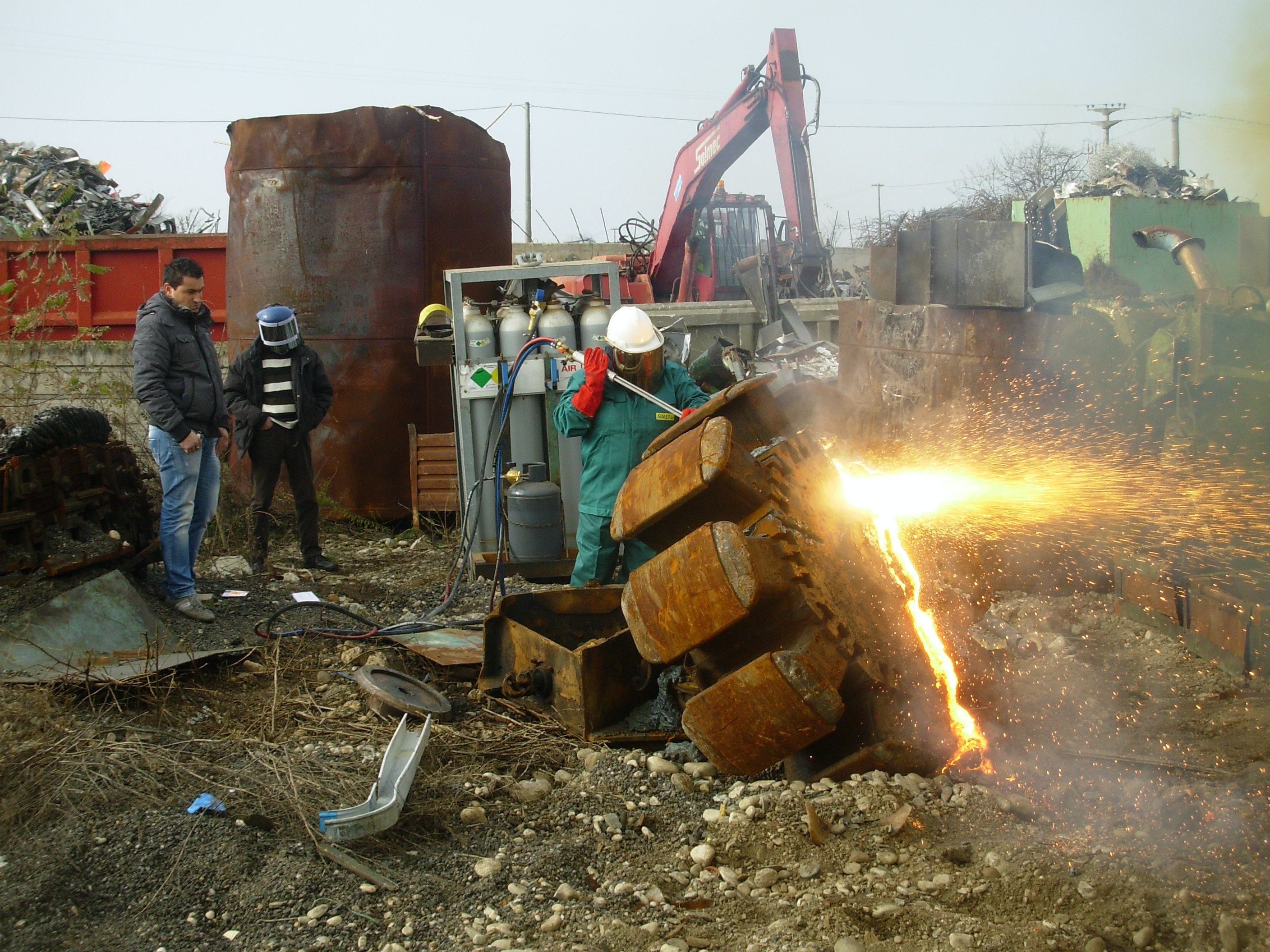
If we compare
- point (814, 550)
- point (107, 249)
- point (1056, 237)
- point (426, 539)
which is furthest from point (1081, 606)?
point (107, 249)

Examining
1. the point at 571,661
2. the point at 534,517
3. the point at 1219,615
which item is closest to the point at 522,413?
the point at 534,517

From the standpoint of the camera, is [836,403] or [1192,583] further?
[836,403]

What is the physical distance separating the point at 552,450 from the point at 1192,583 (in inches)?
151

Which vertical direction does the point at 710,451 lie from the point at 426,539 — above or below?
above

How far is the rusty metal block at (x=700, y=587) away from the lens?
10.00 feet

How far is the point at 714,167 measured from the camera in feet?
40.7

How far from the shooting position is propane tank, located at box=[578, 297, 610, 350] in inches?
260

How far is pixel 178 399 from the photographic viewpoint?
18.0ft

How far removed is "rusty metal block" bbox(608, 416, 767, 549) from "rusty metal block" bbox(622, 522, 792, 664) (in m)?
0.23

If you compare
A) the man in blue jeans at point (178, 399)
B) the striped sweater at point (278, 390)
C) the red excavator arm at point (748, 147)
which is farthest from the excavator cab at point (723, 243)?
the man in blue jeans at point (178, 399)

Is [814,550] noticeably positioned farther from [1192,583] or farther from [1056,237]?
[1056,237]

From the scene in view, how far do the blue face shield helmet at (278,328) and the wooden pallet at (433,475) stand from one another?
1735 mm

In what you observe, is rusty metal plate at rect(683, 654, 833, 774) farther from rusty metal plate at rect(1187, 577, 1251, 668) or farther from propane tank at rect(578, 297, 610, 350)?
propane tank at rect(578, 297, 610, 350)

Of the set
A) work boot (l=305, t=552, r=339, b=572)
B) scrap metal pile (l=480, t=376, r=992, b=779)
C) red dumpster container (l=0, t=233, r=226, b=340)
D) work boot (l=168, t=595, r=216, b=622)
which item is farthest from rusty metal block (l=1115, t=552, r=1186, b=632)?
red dumpster container (l=0, t=233, r=226, b=340)
